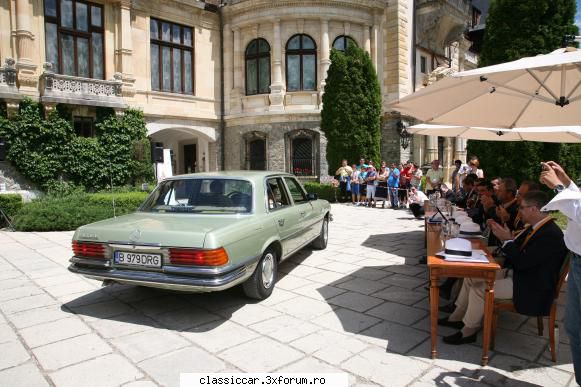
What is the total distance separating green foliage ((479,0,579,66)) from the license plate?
35.3ft

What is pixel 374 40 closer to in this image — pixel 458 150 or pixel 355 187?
pixel 355 187

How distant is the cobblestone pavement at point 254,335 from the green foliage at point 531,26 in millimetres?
7799

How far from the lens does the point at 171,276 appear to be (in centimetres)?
423

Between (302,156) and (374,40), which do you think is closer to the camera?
(302,156)

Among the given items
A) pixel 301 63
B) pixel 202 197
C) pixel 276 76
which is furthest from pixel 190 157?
pixel 202 197

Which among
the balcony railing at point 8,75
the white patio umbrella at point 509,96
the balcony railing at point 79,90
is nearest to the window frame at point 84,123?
the balcony railing at point 79,90

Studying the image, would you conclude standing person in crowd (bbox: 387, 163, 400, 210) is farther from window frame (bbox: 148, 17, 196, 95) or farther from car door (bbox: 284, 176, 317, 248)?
window frame (bbox: 148, 17, 196, 95)

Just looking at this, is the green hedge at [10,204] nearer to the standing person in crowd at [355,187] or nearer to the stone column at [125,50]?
the stone column at [125,50]

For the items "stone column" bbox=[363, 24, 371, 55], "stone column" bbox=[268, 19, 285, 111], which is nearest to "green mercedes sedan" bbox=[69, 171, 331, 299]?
"stone column" bbox=[268, 19, 285, 111]

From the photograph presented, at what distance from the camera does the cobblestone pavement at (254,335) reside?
3.38m

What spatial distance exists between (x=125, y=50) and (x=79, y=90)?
2914 millimetres

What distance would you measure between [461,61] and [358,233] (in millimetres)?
24026

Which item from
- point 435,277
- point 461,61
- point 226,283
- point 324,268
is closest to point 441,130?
point 324,268

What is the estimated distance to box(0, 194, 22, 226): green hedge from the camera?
11.4 metres
